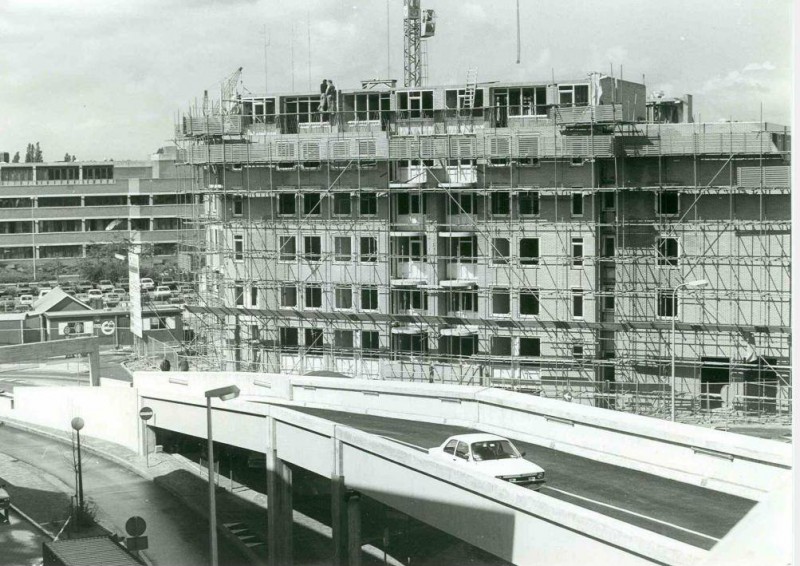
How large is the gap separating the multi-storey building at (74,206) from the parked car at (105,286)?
3.67 feet

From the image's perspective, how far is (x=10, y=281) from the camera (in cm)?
2244

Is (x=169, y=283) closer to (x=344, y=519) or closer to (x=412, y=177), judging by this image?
(x=412, y=177)

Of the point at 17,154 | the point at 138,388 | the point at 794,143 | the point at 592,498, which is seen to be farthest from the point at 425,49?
the point at 794,143

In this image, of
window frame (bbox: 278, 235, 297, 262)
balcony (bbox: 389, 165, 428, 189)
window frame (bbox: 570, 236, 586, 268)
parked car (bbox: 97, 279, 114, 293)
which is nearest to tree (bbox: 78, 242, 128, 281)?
parked car (bbox: 97, 279, 114, 293)

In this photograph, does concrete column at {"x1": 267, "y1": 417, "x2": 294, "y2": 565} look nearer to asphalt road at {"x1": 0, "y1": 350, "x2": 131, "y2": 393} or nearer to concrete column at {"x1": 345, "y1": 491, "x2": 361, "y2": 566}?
concrete column at {"x1": 345, "y1": 491, "x2": 361, "y2": 566}

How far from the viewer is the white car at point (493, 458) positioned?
384 inches

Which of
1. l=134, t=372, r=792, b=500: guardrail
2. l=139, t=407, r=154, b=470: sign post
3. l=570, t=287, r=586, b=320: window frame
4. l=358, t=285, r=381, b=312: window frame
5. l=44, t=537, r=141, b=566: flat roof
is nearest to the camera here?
l=134, t=372, r=792, b=500: guardrail

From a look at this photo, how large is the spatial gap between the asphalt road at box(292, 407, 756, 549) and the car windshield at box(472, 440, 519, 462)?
1.26 ft

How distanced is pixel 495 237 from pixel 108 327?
33.2ft

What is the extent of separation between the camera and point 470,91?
2222 centimetres

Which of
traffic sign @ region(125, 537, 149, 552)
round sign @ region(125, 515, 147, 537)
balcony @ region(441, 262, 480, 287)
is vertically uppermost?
balcony @ region(441, 262, 480, 287)

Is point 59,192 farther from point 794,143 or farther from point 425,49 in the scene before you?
point 794,143

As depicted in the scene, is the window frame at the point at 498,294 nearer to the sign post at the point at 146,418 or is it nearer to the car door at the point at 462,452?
the sign post at the point at 146,418

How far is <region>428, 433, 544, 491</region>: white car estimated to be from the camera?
32.0ft
